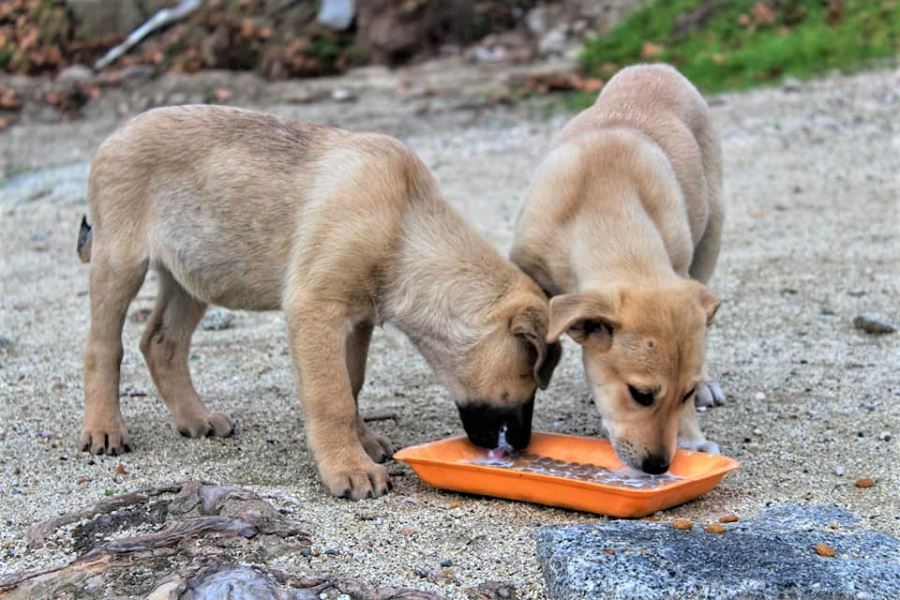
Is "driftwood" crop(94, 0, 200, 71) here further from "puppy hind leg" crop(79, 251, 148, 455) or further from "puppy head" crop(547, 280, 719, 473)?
"puppy head" crop(547, 280, 719, 473)

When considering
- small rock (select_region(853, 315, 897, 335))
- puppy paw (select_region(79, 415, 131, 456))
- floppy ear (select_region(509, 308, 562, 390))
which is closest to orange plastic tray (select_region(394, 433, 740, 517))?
floppy ear (select_region(509, 308, 562, 390))

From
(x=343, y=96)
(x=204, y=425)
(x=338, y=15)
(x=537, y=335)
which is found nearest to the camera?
(x=537, y=335)

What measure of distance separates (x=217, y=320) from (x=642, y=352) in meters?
4.37

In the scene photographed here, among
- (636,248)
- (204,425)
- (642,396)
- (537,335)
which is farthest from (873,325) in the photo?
(204,425)

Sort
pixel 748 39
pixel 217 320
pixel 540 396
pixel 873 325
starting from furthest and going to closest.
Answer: pixel 748 39
pixel 217 320
pixel 873 325
pixel 540 396

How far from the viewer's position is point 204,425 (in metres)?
6.54

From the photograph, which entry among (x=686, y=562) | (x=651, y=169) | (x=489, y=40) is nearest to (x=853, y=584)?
(x=686, y=562)

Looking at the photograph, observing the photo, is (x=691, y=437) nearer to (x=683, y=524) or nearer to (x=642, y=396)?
(x=642, y=396)

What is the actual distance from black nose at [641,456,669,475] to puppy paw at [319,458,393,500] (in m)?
1.16

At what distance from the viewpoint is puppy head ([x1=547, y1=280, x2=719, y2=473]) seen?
527cm

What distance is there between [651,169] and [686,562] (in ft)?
8.76

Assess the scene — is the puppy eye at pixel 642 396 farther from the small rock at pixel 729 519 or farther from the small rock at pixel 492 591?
the small rock at pixel 492 591

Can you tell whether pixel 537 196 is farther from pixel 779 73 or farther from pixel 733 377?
pixel 779 73

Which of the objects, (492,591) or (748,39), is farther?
(748,39)
